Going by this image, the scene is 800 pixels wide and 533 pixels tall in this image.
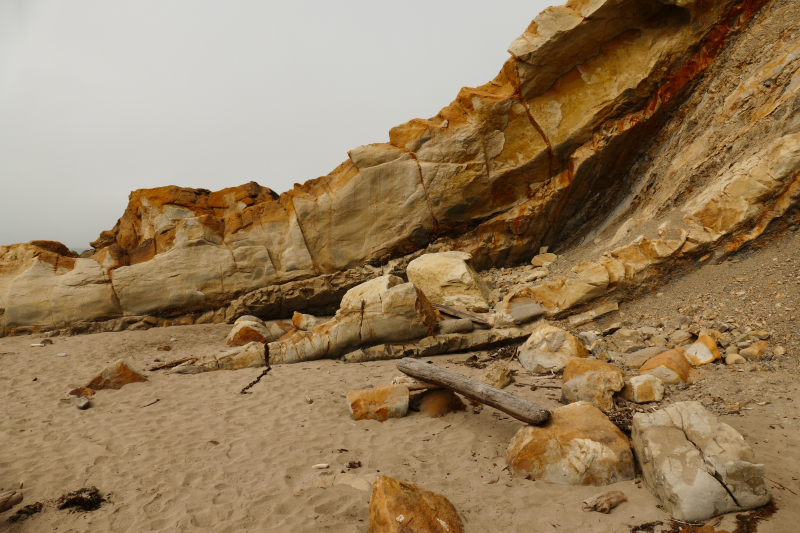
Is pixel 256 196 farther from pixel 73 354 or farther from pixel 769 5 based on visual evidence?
pixel 769 5

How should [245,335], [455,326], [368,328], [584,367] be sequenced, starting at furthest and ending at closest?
1. [245,335]
2. [455,326]
3. [368,328]
4. [584,367]

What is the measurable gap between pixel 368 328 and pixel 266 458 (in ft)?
13.4

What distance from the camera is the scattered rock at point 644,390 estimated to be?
4.64 m

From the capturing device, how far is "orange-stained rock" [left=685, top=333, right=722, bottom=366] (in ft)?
17.1

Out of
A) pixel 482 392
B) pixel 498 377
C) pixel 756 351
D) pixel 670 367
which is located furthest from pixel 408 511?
pixel 756 351

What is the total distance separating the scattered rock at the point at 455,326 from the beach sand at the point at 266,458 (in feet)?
5.56

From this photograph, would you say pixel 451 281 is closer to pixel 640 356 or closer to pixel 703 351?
pixel 640 356

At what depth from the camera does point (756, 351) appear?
500 centimetres

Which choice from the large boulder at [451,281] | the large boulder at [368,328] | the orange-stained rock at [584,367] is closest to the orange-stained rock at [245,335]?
the large boulder at [368,328]

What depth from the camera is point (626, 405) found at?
4594mm

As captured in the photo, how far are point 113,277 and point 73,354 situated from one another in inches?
131

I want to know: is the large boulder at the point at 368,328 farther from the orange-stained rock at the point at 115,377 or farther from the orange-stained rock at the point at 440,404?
the orange-stained rock at the point at 440,404

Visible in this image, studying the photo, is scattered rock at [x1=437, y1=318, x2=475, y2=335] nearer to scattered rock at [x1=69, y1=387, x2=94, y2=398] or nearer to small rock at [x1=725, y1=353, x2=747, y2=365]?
small rock at [x1=725, y1=353, x2=747, y2=365]

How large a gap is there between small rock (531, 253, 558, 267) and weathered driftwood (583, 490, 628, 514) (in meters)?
9.05
